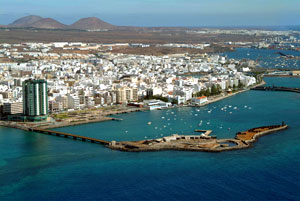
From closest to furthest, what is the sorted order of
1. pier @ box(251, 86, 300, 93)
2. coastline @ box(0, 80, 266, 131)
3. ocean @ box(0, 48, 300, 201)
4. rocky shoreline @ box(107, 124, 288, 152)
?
ocean @ box(0, 48, 300, 201)
rocky shoreline @ box(107, 124, 288, 152)
coastline @ box(0, 80, 266, 131)
pier @ box(251, 86, 300, 93)

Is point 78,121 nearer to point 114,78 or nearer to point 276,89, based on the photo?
point 276,89

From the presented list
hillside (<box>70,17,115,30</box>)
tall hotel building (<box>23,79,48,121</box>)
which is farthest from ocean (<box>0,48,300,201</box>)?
hillside (<box>70,17,115,30</box>)

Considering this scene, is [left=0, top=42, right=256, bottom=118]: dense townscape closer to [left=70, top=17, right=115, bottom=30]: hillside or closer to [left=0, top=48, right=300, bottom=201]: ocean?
[left=0, top=48, right=300, bottom=201]: ocean

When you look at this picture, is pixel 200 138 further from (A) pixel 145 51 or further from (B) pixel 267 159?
(A) pixel 145 51

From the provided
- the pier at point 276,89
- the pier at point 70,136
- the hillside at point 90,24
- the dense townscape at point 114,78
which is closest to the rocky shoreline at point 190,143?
the pier at point 70,136

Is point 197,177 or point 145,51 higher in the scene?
point 145,51

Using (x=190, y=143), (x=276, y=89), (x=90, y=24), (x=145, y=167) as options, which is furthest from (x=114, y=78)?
(x=90, y=24)

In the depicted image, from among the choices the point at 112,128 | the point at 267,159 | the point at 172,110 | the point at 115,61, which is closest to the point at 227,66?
the point at 115,61
